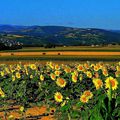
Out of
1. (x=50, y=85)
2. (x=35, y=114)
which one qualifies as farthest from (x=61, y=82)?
(x=50, y=85)

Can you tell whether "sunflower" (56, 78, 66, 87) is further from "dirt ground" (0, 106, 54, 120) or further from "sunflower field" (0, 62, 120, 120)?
"dirt ground" (0, 106, 54, 120)

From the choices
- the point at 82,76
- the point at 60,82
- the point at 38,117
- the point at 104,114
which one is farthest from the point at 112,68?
the point at 104,114

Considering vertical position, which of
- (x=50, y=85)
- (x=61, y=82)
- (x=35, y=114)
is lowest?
(x=35, y=114)

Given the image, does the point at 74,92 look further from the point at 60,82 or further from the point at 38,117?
the point at 60,82

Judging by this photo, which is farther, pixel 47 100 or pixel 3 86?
pixel 3 86

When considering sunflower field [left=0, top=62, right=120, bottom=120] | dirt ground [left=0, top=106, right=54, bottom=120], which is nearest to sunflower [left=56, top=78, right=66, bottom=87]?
sunflower field [left=0, top=62, right=120, bottom=120]

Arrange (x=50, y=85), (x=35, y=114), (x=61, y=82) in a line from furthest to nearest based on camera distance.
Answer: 1. (x=50, y=85)
2. (x=35, y=114)
3. (x=61, y=82)

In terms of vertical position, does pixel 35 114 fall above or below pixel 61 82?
below

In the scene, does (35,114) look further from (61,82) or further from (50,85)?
(61,82)

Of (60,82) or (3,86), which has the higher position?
(60,82)

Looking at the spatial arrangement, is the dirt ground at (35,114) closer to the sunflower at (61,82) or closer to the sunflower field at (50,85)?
the sunflower field at (50,85)

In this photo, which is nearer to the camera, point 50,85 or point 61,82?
point 61,82

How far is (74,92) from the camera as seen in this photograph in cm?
1335

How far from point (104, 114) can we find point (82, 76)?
6.94m
